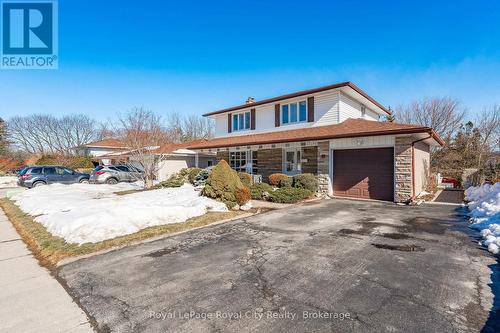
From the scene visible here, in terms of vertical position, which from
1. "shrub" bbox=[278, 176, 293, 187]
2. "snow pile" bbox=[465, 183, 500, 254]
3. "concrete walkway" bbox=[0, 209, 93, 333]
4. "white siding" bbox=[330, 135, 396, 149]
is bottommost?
"concrete walkway" bbox=[0, 209, 93, 333]

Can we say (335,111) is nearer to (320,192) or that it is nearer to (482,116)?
→ (320,192)

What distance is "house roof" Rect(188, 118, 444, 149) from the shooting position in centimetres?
1099

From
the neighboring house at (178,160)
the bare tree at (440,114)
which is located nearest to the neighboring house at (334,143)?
the neighboring house at (178,160)

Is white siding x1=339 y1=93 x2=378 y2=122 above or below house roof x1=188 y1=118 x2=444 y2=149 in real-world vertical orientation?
above

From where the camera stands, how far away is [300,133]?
15156mm

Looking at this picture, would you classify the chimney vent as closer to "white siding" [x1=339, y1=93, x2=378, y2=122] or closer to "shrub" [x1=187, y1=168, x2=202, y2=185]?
"shrub" [x1=187, y1=168, x2=202, y2=185]

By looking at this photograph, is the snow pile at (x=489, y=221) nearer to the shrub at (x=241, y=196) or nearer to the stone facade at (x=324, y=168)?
the stone facade at (x=324, y=168)

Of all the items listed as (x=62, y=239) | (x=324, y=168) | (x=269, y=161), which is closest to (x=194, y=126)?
(x=269, y=161)

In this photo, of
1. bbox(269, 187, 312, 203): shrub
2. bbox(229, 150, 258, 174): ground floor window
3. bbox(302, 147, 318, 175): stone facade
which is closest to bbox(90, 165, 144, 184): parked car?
bbox(229, 150, 258, 174): ground floor window

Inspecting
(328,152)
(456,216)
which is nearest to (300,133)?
(328,152)

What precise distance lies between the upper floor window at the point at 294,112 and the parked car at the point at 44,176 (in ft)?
58.3

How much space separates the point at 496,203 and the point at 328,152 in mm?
6935

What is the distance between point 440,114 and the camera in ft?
87.2

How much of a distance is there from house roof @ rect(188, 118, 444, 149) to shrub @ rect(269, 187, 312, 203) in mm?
2889
